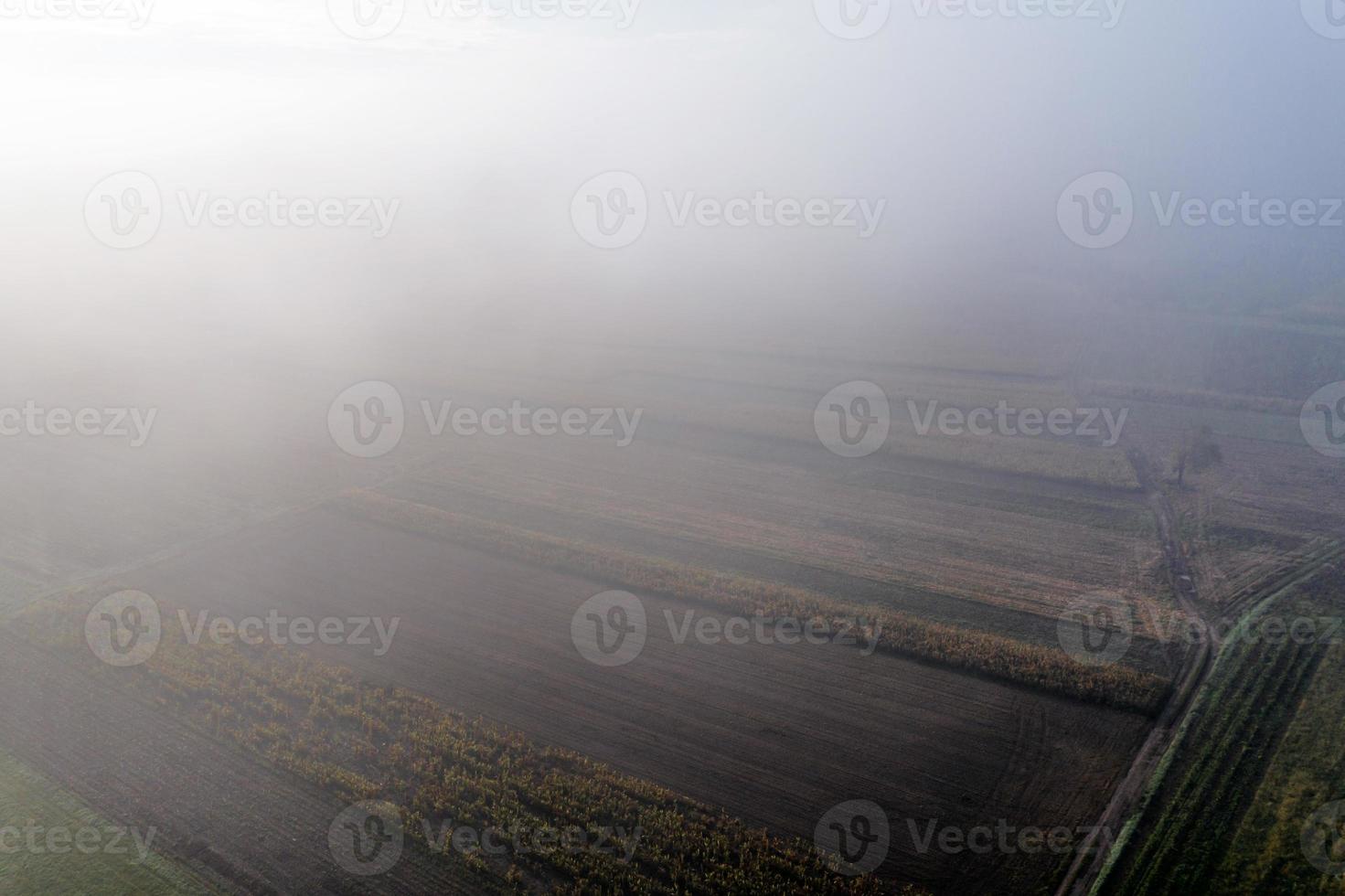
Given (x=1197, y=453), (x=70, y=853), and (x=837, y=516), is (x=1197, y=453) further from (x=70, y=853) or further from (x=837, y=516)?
(x=70, y=853)

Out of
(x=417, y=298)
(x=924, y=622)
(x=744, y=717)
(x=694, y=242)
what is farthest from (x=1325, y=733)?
(x=694, y=242)

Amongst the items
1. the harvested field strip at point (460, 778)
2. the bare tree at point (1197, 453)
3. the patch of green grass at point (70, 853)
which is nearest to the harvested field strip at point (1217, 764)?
the harvested field strip at point (460, 778)

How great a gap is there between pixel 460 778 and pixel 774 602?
10.1 metres

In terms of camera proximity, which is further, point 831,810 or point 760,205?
point 760,205

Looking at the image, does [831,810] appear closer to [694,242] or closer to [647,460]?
[647,460]

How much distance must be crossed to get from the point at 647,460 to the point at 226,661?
1815 cm

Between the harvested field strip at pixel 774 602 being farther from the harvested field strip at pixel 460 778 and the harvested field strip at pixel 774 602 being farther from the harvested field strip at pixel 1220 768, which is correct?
the harvested field strip at pixel 460 778

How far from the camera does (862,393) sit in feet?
146

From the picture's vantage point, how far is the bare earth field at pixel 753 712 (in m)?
17.3

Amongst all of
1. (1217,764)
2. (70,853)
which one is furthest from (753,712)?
(70,853)

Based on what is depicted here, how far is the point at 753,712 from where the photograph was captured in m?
20.1

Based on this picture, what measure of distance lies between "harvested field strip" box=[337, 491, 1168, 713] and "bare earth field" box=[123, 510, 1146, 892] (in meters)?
0.56

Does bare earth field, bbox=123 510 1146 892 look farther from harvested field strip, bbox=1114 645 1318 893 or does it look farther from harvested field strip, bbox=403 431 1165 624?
harvested field strip, bbox=403 431 1165 624

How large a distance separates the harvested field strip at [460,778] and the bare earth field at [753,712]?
75 centimetres
